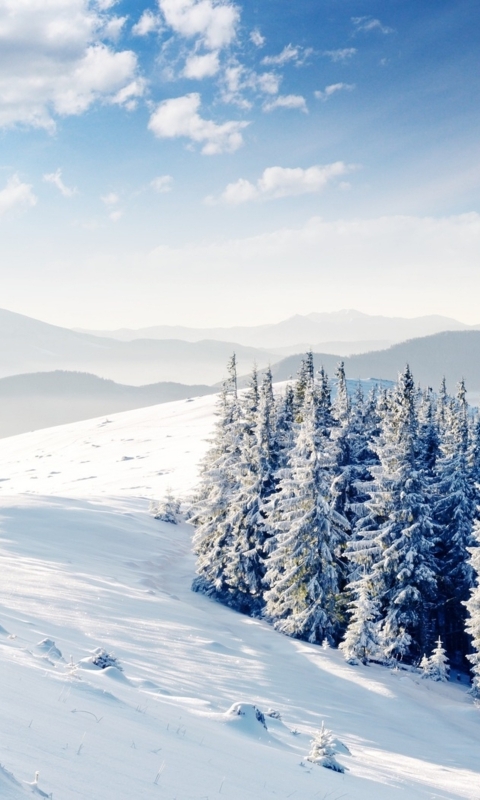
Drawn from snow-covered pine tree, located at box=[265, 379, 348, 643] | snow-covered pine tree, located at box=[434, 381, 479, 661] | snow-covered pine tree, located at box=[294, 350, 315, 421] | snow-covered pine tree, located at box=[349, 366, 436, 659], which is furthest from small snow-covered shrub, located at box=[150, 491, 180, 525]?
Result: snow-covered pine tree, located at box=[349, 366, 436, 659]

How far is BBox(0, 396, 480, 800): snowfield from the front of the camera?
515 centimetres

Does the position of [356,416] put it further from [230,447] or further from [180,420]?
[180,420]

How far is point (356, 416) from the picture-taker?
34.7 meters

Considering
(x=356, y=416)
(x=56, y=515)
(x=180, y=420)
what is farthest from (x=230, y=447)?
(x=180, y=420)

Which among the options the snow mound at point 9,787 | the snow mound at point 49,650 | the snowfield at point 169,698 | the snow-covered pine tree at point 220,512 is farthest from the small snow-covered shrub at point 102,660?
the snow-covered pine tree at point 220,512

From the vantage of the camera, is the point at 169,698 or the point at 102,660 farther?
the point at 102,660

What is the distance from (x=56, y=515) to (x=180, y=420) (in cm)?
10319

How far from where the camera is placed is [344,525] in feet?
91.5

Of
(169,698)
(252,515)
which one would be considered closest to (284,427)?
(252,515)

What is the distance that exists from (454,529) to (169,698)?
2635 cm

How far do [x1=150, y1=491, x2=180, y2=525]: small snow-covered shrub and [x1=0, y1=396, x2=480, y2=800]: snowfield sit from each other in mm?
9067

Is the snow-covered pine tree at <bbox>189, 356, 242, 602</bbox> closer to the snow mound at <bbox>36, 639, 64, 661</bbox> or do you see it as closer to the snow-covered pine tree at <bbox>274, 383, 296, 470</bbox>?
the snow-covered pine tree at <bbox>274, 383, 296, 470</bbox>

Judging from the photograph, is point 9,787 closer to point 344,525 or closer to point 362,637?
point 362,637

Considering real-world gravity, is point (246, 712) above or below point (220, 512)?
above
